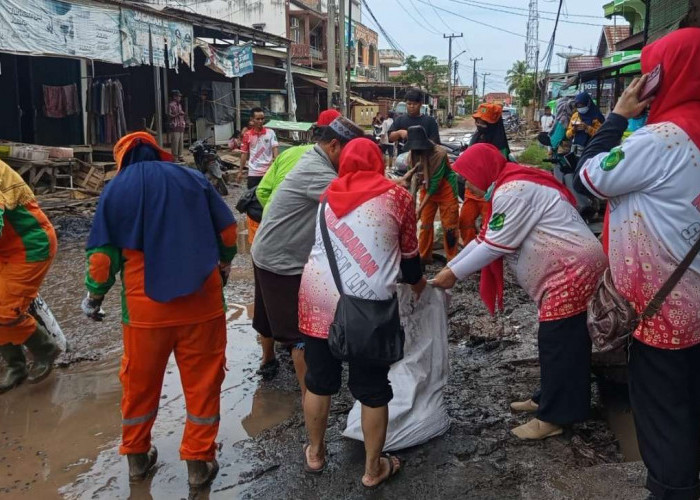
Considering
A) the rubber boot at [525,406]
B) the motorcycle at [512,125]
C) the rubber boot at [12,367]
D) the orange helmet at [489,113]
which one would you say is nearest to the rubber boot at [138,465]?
the rubber boot at [12,367]

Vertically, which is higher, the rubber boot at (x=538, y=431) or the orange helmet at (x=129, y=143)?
the orange helmet at (x=129, y=143)

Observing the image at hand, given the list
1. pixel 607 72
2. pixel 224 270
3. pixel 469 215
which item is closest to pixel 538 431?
pixel 224 270

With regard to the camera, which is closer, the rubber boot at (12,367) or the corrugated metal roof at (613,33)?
the rubber boot at (12,367)

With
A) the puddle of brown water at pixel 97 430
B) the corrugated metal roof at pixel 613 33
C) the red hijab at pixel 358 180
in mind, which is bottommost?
the puddle of brown water at pixel 97 430

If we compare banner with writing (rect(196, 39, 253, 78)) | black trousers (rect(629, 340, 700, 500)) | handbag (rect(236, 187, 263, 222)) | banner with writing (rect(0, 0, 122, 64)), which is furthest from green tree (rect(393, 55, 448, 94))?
black trousers (rect(629, 340, 700, 500))

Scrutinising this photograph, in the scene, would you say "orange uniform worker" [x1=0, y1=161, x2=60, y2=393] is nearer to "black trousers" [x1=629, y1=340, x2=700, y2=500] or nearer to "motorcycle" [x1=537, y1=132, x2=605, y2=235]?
"black trousers" [x1=629, y1=340, x2=700, y2=500]

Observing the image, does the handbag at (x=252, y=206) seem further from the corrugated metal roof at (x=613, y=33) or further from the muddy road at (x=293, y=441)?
the corrugated metal roof at (x=613, y=33)

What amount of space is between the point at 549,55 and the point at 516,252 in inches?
1318

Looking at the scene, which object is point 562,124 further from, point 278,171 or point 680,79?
point 680,79

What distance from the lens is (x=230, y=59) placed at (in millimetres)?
17141

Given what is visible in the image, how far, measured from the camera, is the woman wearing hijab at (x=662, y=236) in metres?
2.20

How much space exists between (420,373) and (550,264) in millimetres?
883

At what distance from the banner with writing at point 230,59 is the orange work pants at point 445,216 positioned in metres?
11.4

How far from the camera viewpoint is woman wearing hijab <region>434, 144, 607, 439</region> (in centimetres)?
307
